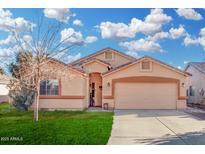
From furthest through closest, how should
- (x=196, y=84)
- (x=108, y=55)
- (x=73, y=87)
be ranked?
(x=196, y=84), (x=108, y=55), (x=73, y=87)

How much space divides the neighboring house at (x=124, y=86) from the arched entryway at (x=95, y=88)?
73 cm

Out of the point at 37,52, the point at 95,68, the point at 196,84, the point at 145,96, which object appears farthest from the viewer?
the point at 196,84

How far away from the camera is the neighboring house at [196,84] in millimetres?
21984

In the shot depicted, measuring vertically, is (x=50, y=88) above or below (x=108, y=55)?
below

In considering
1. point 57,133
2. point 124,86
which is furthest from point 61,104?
point 57,133

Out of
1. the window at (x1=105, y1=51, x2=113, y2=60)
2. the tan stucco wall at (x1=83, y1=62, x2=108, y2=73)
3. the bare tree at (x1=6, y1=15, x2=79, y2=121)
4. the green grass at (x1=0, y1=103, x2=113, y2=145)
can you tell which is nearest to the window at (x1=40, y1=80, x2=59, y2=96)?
the tan stucco wall at (x1=83, y1=62, x2=108, y2=73)

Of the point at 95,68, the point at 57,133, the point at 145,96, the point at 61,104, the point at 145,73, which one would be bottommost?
the point at 57,133

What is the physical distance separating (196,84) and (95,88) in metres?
6.46

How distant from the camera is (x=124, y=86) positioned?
19.0 meters

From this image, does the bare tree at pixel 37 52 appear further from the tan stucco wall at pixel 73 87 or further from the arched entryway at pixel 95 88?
the arched entryway at pixel 95 88

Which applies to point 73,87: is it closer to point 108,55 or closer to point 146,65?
point 108,55

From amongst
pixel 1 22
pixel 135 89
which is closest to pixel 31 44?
pixel 1 22
